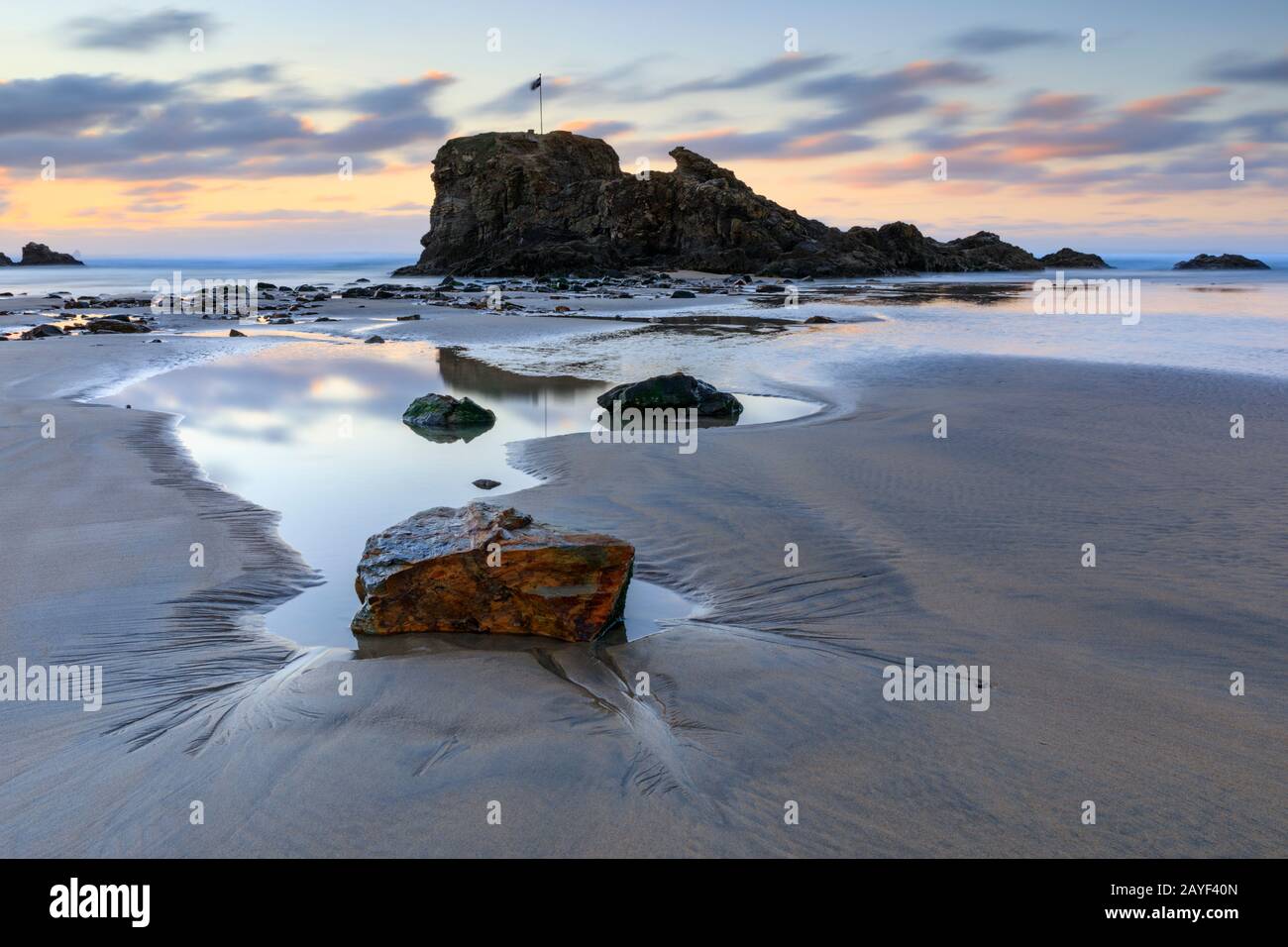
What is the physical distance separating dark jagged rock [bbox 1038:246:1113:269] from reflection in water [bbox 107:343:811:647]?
345 ft

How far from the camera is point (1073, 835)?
314cm

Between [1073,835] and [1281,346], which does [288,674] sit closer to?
[1073,835]

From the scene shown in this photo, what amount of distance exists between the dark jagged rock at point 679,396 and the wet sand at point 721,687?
345 cm

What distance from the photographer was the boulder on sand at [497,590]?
4.88 m

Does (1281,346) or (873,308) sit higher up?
(873,308)

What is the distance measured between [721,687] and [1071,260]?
395 ft

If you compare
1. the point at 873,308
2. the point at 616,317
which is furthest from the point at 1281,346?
the point at 616,317

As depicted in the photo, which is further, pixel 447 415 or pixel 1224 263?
pixel 1224 263

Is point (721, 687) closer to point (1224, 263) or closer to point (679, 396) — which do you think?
point (679, 396)

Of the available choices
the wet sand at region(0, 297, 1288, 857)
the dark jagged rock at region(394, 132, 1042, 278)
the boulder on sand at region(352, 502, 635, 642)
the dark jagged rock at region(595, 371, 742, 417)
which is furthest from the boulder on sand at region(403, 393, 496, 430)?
the dark jagged rock at region(394, 132, 1042, 278)

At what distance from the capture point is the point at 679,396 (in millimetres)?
11891

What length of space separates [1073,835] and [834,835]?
0.86 meters

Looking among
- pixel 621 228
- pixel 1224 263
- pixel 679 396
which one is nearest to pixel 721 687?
pixel 679 396

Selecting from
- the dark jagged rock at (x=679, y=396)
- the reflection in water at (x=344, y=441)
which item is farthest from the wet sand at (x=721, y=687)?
the dark jagged rock at (x=679, y=396)
